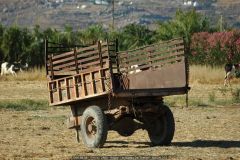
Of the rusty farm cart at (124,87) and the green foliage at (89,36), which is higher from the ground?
the rusty farm cart at (124,87)

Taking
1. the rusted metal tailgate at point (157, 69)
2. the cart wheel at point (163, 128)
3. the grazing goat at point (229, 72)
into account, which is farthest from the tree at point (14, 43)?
the rusted metal tailgate at point (157, 69)

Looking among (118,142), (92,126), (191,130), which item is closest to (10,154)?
(92,126)

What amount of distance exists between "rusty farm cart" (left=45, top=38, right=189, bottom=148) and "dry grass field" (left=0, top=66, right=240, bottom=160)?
19.8 inches

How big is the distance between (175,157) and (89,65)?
4011 mm

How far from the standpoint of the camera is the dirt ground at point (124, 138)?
17.2 meters

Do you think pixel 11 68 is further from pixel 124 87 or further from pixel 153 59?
pixel 124 87

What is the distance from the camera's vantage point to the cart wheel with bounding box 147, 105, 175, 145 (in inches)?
760

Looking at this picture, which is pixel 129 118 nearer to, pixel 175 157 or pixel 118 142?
pixel 118 142

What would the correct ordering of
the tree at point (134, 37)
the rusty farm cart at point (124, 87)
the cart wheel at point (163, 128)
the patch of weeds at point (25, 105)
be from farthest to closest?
the tree at point (134, 37) < the patch of weeds at point (25, 105) < the cart wheel at point (163, 128) < the rusty farm cart at point (124, 87)

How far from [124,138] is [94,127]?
2453mm

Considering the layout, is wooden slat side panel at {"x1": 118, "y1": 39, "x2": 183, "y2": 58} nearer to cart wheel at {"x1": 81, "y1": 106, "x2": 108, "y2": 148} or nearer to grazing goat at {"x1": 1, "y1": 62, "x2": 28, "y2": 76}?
cart wheel at {"x1": 81, "y1": 106, "x2": 108, "y2": 148}

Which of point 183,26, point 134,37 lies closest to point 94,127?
point 183,26

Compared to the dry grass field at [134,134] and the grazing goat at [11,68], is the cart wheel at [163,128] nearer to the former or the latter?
the dry grass field at [134,134]

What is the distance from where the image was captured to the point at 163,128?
19.5 metres
